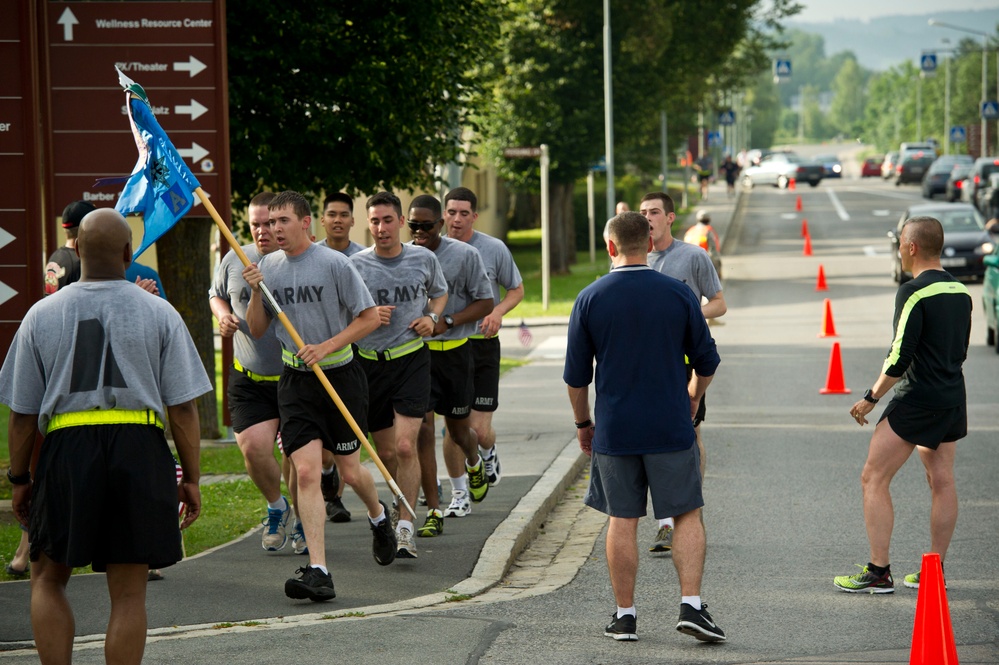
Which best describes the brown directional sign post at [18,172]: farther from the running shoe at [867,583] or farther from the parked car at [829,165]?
the parked car at [829,165]

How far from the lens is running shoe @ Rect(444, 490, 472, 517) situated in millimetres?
9125

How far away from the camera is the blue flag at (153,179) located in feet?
23.0

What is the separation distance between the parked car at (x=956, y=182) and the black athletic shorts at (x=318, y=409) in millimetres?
53225

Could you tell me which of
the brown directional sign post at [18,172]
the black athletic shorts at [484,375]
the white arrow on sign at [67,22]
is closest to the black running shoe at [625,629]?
the black athletic shorts at [484,375]

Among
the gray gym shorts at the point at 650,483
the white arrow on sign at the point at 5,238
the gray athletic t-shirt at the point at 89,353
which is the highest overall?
the white arrow on sign at the point at 5,238

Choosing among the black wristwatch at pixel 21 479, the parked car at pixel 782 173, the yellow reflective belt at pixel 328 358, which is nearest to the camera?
the black wristwatch at pixel 21 479

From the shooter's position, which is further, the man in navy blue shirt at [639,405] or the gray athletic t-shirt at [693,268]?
the gray athletic t-shirt at [693,268]

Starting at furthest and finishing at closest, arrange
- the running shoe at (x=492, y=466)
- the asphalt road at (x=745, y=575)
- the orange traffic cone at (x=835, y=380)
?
the orange traffic cone at (x=835, y=380)
the running shoe at (x=492, y=466)
the asphalt road at (x=745, y=575)

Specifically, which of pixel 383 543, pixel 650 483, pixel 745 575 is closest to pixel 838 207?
pixel 745 575

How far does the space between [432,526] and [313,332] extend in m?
1.80

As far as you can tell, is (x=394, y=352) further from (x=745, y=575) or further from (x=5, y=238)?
(x=5, y=238)

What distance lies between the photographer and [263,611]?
22.3ft

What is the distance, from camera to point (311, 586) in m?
6.82

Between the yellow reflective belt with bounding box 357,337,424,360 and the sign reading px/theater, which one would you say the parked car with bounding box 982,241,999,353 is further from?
the yellow reflective belt with bounding box 357,337,424,360
